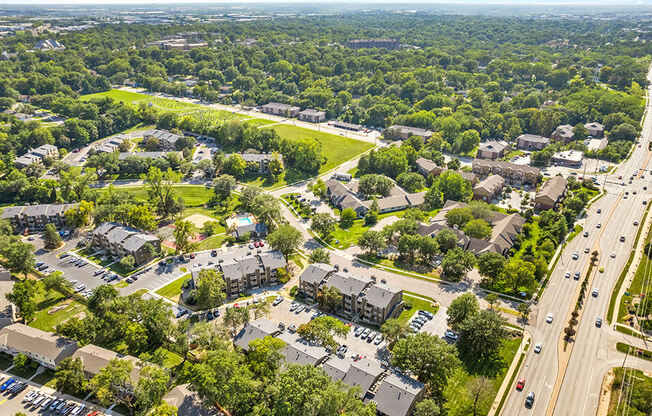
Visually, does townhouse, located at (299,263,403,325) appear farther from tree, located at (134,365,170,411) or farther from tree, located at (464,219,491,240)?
tree, located at (134,365,170,411)

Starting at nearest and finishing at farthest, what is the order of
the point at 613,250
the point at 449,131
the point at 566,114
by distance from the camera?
the point at 613,250
the point at 449,131
the point at 566,114

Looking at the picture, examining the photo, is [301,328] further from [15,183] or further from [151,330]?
[15,183]

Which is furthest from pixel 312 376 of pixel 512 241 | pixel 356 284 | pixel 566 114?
pixel 566 114

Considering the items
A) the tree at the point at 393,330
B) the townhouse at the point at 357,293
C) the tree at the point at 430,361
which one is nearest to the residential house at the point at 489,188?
the townhouse at the point at 357,293

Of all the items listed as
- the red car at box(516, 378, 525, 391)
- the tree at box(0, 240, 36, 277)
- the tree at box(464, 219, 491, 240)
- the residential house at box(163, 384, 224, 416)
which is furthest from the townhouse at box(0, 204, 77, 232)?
the red car at box(516, 378, 525, 391)

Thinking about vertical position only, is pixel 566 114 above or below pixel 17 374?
above

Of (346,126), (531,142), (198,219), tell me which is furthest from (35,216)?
(531,142)
